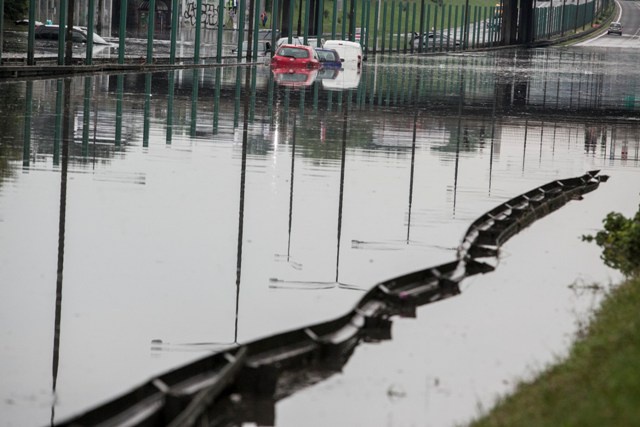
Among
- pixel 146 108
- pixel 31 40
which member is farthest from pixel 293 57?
pixel 146 108

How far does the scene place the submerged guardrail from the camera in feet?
26.6

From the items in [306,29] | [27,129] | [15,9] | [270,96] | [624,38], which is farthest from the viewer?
[624,38]

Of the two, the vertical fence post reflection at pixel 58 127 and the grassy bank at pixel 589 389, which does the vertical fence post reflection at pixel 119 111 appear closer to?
the vertical fence post reflection at pixel 58 127

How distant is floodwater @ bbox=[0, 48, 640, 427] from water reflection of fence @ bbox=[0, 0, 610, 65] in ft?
60.7

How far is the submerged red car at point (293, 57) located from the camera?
63219 millimetres

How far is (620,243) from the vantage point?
1541cm

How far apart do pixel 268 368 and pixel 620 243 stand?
7127 millimetres

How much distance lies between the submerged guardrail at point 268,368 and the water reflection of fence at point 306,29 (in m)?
31.0

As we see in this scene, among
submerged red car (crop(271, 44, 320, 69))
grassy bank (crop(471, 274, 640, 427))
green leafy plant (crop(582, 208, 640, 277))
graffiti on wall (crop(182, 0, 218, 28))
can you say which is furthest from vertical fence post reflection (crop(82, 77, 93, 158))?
graffiti on wall (crop(182, 0, 218, 28))

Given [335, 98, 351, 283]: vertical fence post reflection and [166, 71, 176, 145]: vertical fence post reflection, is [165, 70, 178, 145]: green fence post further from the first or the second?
[335, 98, 351, 283]: vertical fence post reflection

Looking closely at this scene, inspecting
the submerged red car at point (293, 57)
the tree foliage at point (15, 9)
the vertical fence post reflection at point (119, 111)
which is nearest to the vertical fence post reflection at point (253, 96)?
the vertical fence post reflection at point (119, 111)

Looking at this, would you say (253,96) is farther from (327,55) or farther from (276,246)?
(327,55)

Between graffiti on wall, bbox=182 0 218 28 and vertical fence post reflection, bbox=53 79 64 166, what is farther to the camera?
graffiti on wall, bbox=182 0 218 28

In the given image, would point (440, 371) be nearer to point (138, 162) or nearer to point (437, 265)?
point (437, 265)
